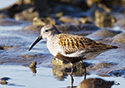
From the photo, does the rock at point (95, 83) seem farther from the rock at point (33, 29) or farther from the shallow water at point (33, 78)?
the rock at point (33, 29)

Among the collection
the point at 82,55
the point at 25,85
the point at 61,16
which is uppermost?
the point at 61,16

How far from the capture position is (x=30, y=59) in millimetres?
10195

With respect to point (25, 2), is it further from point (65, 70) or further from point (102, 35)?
point (65, 70)

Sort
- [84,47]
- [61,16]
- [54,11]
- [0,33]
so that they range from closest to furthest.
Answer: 1. [84,47]
2. [0,33]
3. [61,16]
4. [54,11]

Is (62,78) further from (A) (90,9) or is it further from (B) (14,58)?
(A) (90,9)

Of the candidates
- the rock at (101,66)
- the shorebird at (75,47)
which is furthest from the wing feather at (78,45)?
the rock at (101,66)

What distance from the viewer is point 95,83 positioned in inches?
292

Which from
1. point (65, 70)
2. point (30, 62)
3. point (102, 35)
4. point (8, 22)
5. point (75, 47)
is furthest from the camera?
point (8, 22)

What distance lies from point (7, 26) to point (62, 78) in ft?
28.8

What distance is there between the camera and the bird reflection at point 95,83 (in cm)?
725

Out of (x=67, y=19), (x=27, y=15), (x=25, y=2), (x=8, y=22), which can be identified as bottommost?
(x=8, y=22)

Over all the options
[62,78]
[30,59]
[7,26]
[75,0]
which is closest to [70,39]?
[62,78]

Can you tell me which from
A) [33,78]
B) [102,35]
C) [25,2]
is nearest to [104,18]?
[25,2]

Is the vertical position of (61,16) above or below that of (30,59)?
above
